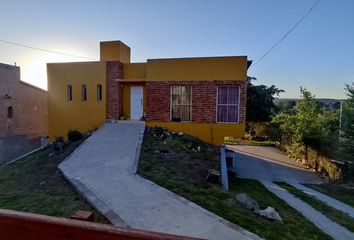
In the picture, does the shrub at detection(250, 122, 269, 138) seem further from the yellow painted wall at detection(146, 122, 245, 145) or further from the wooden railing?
the wooden railing

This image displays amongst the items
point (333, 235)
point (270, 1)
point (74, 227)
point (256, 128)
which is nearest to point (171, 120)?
point (270, 1)

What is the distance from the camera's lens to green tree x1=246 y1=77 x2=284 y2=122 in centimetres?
2611

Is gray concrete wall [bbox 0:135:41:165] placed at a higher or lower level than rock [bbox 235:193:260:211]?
lower

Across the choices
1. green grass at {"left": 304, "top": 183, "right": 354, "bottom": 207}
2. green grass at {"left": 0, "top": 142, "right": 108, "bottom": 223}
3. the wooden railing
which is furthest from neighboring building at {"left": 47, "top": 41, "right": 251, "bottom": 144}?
the wooden railing

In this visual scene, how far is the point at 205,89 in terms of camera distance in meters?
13.9

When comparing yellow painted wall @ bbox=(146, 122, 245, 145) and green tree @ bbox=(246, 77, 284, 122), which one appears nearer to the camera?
yellow painted wall @ bbox=(146, 122, 245, 145)

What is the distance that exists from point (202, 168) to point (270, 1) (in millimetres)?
7746

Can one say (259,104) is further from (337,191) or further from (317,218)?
(317,218)

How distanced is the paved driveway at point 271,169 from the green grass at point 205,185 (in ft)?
5.84

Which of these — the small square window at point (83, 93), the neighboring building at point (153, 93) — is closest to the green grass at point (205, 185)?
the neighboring building at point (153, 93)

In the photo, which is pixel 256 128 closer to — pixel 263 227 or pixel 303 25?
pixel 303 25

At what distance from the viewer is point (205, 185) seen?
7.94 metres

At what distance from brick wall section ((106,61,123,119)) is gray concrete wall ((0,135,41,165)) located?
29.3 feet

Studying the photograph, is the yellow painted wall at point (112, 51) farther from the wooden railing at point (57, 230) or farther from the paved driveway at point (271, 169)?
the wooden railing at point (57, 230)
